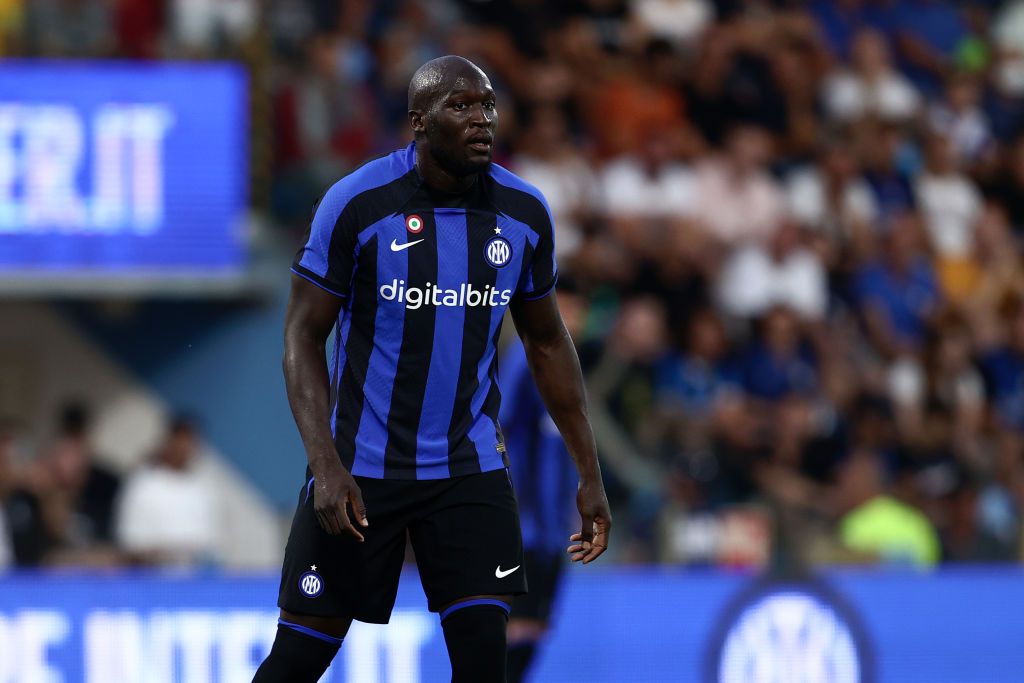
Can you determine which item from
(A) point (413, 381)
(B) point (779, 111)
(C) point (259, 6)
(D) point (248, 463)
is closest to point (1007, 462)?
(B) point (779, 111)

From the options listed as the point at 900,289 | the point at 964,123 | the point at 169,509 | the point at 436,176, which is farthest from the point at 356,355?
the point at 964,123

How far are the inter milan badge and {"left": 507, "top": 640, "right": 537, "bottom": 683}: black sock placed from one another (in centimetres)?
251

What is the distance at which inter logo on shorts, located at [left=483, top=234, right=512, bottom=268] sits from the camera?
Answer: 4863 mm

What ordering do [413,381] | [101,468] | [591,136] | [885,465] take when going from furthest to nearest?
[591,136]
[885,465]
[101,468]
[413,381]

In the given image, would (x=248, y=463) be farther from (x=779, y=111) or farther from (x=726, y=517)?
(x=779, y=111)

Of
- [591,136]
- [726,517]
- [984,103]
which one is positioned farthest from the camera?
[984,103]

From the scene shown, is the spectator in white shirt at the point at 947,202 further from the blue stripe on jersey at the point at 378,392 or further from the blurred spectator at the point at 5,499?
the blue stripe on jersey at the point at 378,392

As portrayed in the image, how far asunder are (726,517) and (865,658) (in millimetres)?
1409

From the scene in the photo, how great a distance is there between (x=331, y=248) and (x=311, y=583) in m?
0.90

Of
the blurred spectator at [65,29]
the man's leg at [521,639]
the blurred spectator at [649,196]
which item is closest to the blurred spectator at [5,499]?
the blurred spectator at [65,29]

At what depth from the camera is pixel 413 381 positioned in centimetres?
484

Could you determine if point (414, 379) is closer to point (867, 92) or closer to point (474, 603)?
point (474, 603)

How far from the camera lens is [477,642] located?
480 centimetres

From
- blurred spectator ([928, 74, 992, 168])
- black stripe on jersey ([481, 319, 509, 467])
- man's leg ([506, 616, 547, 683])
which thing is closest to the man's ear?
black stripe on jersey ([481, 319, 509, 467])
